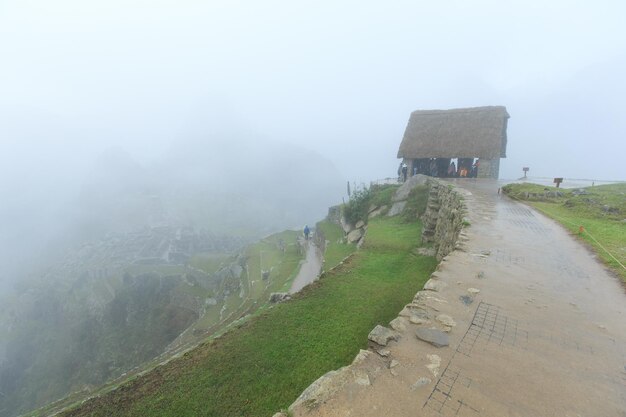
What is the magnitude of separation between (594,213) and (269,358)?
1791cm

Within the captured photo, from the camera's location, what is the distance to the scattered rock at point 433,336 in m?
5.57

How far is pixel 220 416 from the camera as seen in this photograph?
6.81m

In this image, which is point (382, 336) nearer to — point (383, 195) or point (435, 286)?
point (435, 286)

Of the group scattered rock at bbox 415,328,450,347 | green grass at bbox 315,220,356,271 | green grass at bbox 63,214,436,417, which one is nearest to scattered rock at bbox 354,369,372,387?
scattered rock at bbox 415,328,450,347

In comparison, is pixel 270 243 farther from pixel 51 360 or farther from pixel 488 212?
pixel 51 360

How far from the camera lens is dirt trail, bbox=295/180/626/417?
428 centimetres

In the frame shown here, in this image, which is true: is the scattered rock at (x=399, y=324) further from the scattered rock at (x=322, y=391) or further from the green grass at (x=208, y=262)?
the green grass at (x=208, y=262)

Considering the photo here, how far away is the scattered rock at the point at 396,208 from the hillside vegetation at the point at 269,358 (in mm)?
13280

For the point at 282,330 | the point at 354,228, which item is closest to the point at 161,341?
the point at 354,228

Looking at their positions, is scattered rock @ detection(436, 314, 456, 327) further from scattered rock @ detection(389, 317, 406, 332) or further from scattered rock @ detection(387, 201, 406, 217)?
scattered rock @ detection(387, 201, 406, 217)

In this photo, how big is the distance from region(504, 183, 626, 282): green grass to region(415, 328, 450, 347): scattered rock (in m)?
6.40

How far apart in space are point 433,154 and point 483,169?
212 inches

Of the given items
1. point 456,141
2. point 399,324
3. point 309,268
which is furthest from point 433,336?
point 456,141

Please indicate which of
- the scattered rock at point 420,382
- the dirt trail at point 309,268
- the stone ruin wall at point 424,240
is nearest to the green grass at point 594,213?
the stone ruin wall at point 424,240
